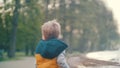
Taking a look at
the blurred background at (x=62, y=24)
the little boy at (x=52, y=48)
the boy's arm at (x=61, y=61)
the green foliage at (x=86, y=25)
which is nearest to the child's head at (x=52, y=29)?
the little boy at (x=52, y=48)

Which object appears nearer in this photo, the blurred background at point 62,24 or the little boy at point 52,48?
the little boy at point 52,48

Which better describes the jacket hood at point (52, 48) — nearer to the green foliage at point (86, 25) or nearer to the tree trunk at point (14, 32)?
the tree trunk at point (14, 32)

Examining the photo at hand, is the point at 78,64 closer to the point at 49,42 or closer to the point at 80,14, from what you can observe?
the point at 49,42

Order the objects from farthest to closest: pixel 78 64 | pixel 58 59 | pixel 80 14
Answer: pixel 80 14, pixel 78 64, pixel 58 59

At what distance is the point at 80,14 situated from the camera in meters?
19.7

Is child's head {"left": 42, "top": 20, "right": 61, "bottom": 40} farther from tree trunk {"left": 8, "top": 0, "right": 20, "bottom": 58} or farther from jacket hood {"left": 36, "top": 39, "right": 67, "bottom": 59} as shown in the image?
tree trunk {"left": 8, "top": 0, "right": 20, "bottom": 58}

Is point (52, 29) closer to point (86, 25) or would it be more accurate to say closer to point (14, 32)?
point (14, 32)

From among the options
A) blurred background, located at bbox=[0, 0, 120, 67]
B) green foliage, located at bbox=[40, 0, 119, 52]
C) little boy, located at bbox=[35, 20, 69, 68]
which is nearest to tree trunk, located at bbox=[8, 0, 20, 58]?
blurred background, located at bbox=[0, 0, 120, 67]

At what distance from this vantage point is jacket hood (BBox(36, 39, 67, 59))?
2.20 meters

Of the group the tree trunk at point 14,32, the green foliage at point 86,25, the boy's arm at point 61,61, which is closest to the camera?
the boy's arm at point 61,61

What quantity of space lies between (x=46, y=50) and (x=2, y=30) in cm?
943

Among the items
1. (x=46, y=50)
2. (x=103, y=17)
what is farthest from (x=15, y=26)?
(x=103, y=17)

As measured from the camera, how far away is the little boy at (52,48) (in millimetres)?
2180

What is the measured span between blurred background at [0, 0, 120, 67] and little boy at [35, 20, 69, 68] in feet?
14.6
